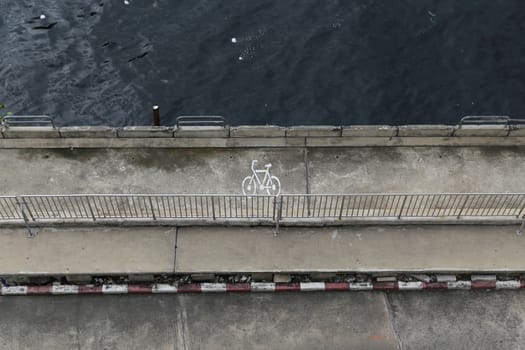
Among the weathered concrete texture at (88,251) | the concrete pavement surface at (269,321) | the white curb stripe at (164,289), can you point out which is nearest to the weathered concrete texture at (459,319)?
the concrete pavement surface at (269,321)

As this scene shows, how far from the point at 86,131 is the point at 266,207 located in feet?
21.4

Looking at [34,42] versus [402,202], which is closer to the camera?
[402,202]

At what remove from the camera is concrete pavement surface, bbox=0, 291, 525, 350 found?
18.8 meters

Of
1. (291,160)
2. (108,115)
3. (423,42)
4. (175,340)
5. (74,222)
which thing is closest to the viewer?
(175,340)

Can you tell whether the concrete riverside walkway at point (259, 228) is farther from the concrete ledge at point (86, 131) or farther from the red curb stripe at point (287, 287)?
the red curb stripe at point (287, 287)

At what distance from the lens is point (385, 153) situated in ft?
72.8

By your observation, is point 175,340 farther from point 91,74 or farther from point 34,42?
point 34,42

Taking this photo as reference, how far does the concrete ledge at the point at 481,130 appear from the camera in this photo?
875 inches

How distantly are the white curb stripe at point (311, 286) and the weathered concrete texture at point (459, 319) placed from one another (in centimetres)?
202

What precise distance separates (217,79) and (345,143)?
11.5 m

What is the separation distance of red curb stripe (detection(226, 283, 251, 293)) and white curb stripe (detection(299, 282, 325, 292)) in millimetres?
1582

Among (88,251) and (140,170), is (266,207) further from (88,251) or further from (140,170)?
(88,251)

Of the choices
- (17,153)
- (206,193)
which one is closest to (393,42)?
(206,193)

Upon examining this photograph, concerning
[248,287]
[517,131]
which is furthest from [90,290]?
[517,131]
